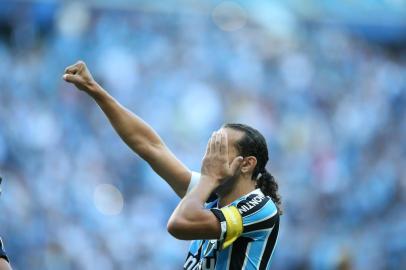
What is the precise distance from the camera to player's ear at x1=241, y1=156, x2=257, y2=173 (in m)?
4.31

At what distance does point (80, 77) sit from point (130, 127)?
400 millimetres

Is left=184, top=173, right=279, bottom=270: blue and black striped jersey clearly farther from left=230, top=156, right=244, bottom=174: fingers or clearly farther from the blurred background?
the blurred background

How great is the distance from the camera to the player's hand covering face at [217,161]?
409cm

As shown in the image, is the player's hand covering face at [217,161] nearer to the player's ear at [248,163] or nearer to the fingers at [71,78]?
the player's ear at [248,163]

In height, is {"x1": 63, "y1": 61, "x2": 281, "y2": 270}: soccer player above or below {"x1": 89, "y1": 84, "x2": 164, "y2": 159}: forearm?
below

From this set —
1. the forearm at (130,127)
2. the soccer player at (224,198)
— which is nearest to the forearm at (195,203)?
the soccer player at (224,198)

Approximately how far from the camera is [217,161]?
409cm

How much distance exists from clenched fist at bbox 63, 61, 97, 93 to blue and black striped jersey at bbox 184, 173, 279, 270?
0.96 m

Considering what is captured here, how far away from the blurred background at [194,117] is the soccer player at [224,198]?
6908 millimetres

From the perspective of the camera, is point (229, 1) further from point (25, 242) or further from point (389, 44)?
point (25, 242)

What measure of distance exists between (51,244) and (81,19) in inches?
152

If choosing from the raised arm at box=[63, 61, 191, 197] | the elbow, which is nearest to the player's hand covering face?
Result: the elbow

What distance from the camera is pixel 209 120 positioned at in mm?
Answer: 12898

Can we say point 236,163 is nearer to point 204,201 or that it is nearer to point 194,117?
point 204,201
